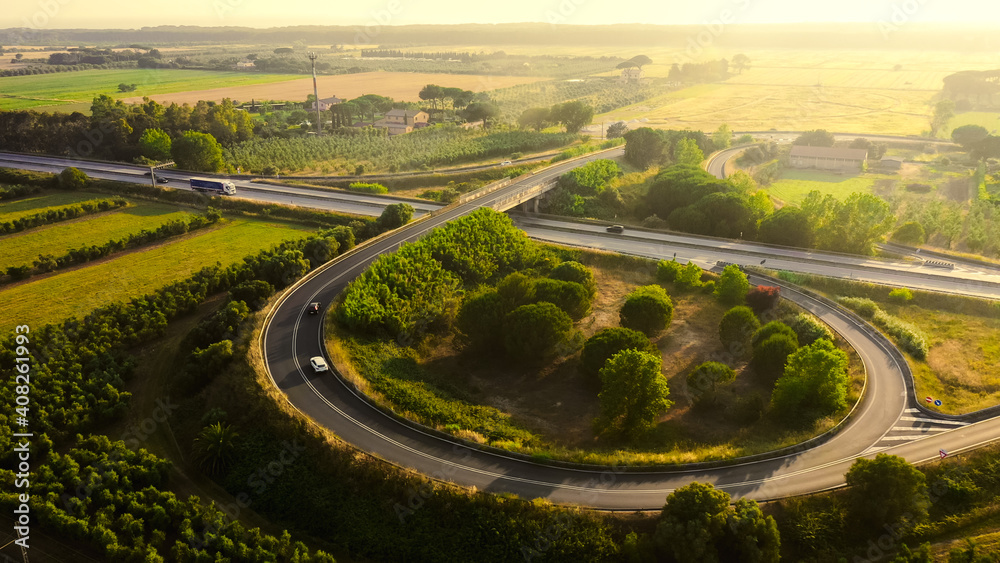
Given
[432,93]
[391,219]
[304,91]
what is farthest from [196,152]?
[304,91]

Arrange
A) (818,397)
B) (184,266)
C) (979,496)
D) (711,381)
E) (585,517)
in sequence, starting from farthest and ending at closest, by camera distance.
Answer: (184,266) → (711,381) → (818,397) → (979,496) → (585,517)

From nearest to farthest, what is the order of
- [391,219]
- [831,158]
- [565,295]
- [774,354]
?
[774,354]
[565,295]
[391,219]
[831,158]

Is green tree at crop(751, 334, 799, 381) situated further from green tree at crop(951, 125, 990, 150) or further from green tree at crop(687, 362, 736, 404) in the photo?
green tree at crop(951, 125, 990, 150)

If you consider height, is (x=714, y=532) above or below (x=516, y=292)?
below

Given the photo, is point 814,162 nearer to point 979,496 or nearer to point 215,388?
point 979,496

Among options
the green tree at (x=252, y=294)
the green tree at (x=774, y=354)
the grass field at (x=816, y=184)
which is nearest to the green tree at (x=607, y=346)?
the green tree at (x=774, y=354)

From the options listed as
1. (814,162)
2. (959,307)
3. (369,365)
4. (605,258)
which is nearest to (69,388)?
(369,365)

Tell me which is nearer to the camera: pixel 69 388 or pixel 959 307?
pixel 69 388

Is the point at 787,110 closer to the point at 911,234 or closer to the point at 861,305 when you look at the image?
the point at 911,234

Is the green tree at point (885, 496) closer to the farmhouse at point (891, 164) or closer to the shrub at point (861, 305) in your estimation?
the shrub at point (861, 305)
